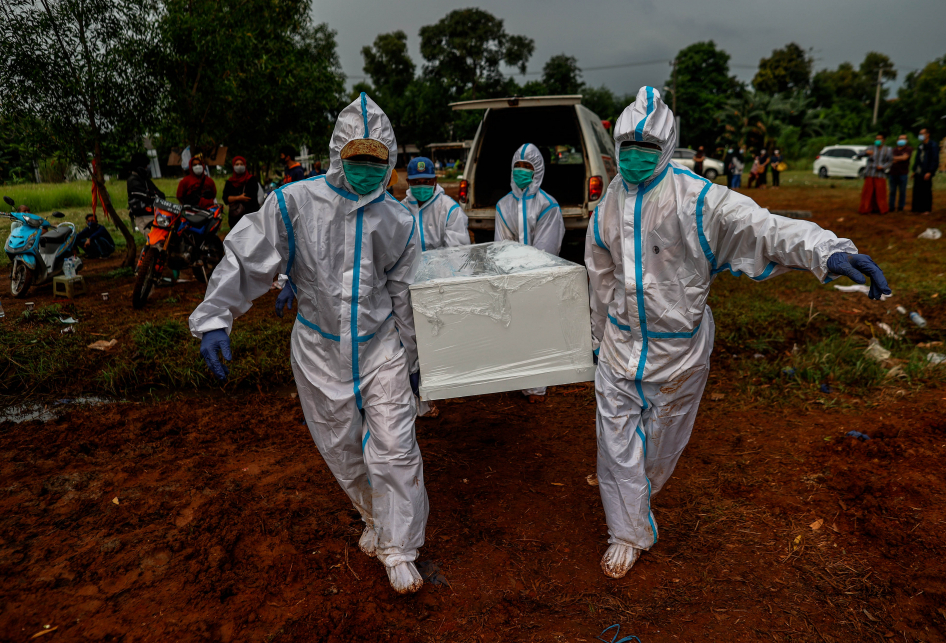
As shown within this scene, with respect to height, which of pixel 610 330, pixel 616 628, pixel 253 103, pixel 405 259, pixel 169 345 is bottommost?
pixel 616 628

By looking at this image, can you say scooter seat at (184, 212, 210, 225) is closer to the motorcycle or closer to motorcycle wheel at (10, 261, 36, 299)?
the motorcycle

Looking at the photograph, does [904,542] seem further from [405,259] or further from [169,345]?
[169,345]

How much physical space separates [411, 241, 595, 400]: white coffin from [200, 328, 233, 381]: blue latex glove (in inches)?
28.0

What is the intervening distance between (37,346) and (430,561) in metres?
4.02

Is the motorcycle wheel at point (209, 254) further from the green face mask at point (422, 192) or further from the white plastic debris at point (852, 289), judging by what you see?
the white plastic debris at point (852, 289)

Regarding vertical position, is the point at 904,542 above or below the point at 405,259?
below

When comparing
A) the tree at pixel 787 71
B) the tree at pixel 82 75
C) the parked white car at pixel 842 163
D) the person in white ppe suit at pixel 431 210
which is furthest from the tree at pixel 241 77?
the tree at pixel 787 71

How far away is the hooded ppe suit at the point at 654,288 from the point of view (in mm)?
2295

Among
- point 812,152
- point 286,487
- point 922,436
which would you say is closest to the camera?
point 286,487

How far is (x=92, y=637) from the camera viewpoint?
2.16m

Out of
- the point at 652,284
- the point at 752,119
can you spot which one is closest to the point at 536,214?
the point at 652,284

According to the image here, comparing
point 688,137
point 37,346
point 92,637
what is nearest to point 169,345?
point 37,346

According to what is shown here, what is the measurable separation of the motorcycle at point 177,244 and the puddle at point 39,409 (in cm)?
193

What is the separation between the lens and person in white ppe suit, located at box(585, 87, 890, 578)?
2293 millimetres
